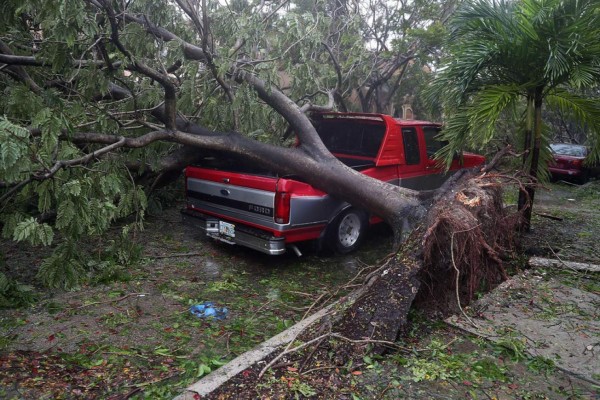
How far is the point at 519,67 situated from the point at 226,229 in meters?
4.20

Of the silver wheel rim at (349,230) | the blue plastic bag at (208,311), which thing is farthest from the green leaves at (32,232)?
the silver wheel rim at (349,230)

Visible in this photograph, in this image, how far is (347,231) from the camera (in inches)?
255

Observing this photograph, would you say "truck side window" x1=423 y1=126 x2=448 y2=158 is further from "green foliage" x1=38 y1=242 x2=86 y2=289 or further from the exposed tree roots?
"green foliage" x1=38 y1=242 x2=86 y2=289

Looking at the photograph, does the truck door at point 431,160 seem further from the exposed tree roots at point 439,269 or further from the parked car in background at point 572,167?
the parked car in background at point 572,167

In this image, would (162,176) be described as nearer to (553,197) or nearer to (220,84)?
(220,84)

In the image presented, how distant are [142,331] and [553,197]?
34.8ft

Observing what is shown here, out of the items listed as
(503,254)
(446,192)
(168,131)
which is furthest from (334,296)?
(168,131)

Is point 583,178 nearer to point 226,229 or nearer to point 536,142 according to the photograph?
point 536,142

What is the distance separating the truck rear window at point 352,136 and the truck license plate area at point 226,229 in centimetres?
246

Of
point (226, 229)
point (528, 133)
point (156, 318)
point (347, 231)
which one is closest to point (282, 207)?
point (226, 229)

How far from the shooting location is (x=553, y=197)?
11.5 metres

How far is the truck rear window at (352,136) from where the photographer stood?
712 cm

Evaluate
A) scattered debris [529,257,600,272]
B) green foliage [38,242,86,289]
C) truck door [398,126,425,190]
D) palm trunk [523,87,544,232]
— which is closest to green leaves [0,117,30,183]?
green foliage [38,242,86,289]

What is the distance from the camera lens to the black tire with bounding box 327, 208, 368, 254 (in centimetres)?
620
